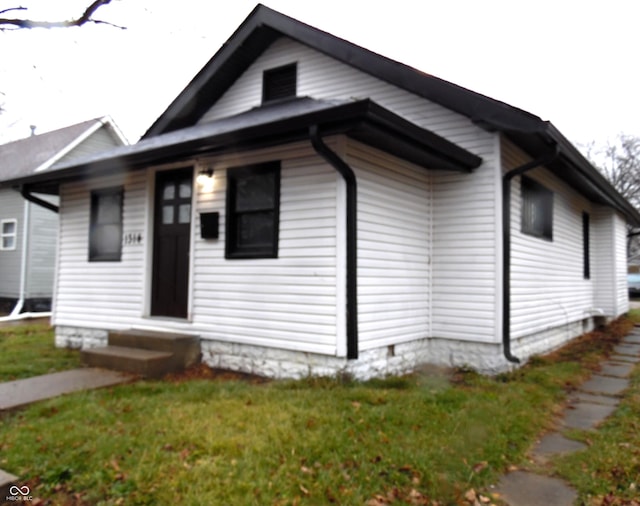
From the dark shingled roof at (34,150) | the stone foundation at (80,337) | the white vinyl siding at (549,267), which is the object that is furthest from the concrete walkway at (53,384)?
the dark shingled roof at (34,150)

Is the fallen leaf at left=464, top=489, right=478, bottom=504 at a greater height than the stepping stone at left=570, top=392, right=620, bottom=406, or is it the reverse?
the stepping stone at left=570, top=392, right=620, bottom=406

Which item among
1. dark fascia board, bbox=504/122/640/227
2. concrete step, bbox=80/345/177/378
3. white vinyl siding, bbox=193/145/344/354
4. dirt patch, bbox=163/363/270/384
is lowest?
dirt patch, bbox=163/363/270/384

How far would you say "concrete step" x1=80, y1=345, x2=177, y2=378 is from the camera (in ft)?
17.9

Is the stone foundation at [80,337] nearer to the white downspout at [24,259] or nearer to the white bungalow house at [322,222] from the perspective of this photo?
the white bungalow house at [322,222]

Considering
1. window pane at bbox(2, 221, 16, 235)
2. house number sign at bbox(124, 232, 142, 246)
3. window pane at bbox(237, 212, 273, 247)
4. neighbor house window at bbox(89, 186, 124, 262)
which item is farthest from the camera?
window pane at bbox(2, 221, 16, 235)

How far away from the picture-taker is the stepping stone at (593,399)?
5000mm

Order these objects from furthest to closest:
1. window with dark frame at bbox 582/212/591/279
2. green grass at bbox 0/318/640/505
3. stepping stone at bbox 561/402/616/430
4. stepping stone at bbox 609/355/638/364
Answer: window with dark frame at bbox 582/212/591/279, stepping stone at bbox 609/355/638/364, stepping stone at bbox 561/402/616/430, green grass at bbox 0/318/640/505

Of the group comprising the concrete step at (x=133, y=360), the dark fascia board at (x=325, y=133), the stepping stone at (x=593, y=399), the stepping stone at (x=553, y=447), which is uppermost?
the dark fascia board at (x=325, y=133)

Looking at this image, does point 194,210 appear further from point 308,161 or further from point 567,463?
point 567,463

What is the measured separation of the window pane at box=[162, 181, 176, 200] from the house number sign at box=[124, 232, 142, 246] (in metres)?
0.68

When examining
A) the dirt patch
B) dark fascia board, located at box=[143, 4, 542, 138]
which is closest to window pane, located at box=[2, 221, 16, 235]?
dark fascia board, located at box=[143, 4, 542, 138]

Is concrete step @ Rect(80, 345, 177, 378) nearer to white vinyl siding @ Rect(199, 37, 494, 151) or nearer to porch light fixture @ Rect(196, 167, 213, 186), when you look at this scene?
porch light fixture @ Rect(196, 167, 213, 186)

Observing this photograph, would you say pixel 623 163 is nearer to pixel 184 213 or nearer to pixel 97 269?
pixel 184 213

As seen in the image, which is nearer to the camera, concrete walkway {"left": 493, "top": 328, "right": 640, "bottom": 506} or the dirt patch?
concrete walkway {"left": 493, "top": 328, "right": 640, "bottom": 506}
